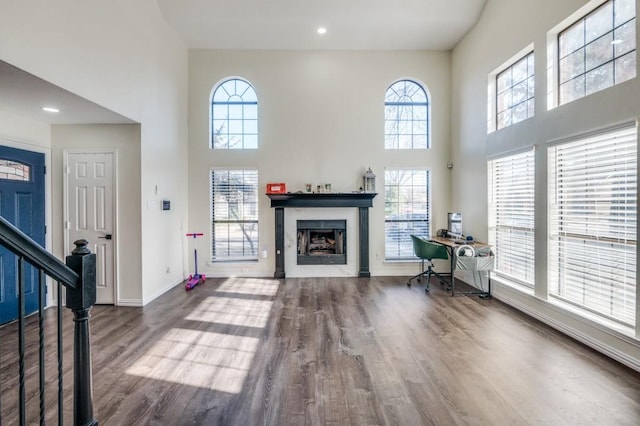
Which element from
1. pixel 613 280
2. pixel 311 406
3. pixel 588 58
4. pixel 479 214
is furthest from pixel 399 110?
pixel 311 406

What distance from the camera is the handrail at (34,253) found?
3.89 ft

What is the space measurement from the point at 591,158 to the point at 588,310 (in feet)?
5.11

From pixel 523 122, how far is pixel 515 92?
2.07ft

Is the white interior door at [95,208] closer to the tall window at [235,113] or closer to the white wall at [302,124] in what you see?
the white wall at [302,124]

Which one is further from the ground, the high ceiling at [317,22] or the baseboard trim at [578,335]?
the high ceiling at [317,22]

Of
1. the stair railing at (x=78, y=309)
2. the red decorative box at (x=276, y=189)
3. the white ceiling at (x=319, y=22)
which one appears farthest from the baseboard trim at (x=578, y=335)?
the white ceiling at (x=319, y=22)

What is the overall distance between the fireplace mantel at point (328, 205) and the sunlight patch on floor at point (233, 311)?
142 cm

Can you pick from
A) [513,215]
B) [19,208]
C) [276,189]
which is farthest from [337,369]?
[19,208]

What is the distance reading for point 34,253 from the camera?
4.31 feet

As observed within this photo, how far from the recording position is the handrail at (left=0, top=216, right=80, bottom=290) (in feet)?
3.89

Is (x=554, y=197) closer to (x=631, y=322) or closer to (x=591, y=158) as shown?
(x=591, y=158)

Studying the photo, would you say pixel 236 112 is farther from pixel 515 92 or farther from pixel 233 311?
pixel 515 92

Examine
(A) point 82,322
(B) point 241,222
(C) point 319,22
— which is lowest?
(A) point 82,322

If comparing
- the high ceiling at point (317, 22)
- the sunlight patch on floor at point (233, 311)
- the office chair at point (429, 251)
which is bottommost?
the sunlight patch on floor at point (233, 311)
